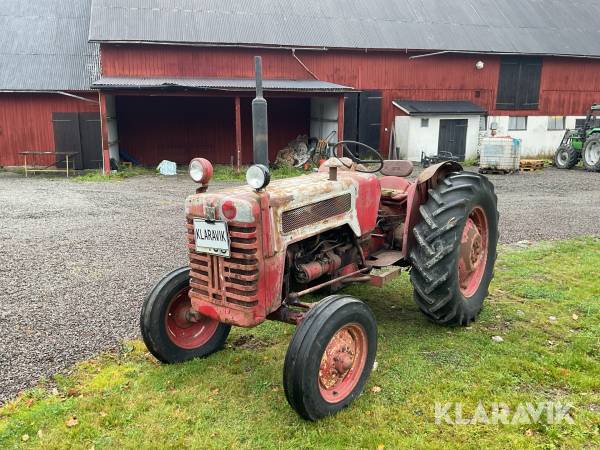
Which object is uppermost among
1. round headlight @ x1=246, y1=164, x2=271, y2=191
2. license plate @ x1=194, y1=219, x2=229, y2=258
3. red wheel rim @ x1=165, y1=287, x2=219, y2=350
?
round headlight @ x1=246, y1=164, x2=271, y2=191

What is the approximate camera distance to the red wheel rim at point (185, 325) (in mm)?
3924

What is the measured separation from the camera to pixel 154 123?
18812mm

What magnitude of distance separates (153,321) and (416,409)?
1896mm

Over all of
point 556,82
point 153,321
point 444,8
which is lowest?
point 153,321

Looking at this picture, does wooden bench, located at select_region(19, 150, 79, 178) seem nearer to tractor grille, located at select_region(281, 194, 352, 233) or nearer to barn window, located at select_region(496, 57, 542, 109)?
tractor grille, located at select_region(281, 194, 352, 233)

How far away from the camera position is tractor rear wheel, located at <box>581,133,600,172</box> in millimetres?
16631

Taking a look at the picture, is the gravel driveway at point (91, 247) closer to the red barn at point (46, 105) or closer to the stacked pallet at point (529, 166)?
the stacked pallet at point (529, 166)

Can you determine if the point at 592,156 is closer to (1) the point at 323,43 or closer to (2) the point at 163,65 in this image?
(1) the point at 323,43

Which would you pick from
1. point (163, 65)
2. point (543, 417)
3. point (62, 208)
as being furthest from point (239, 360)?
point (163, 65)

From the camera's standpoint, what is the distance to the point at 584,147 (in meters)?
17.0

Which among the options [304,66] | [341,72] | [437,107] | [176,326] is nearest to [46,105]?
[304,66]

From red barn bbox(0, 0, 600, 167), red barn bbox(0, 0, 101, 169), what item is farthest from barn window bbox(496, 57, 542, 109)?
red barn bbox(0, 0, 101, 169)

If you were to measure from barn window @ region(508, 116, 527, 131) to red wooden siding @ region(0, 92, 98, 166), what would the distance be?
15808mm
